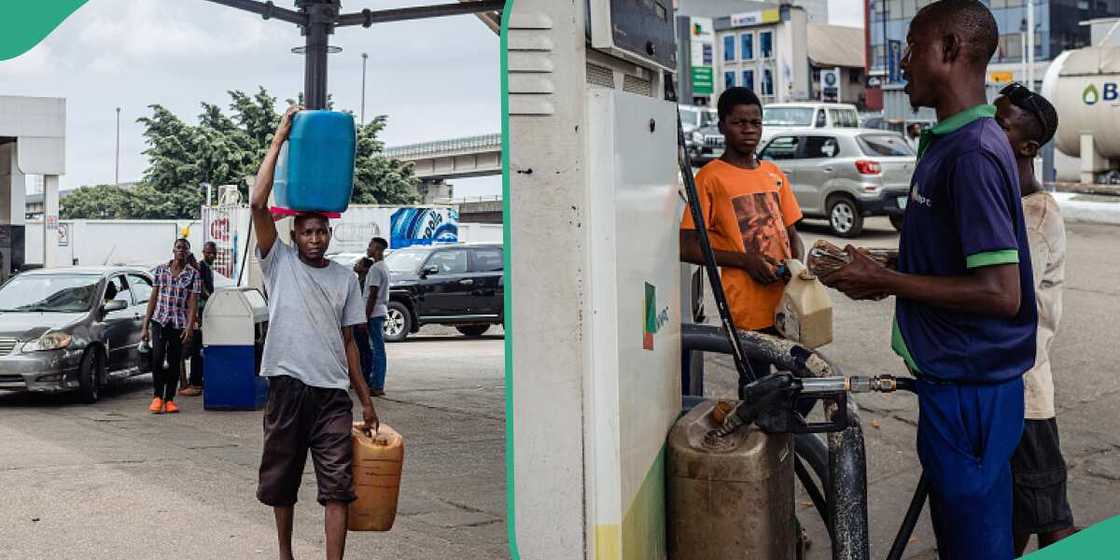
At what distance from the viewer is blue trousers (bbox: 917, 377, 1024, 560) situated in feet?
11.1

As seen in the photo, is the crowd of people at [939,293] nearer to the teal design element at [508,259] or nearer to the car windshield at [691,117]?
the teal design element at [508,259]

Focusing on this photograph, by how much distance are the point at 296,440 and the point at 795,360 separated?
217cm

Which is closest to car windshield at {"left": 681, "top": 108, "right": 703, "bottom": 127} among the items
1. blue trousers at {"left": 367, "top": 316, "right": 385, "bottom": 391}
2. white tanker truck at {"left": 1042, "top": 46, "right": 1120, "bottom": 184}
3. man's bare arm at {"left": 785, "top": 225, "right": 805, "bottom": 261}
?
white tanker truck at {"left": 1042, "top": 46, "right": 1120, "bottom": 184}

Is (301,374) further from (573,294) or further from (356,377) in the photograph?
(573,294)

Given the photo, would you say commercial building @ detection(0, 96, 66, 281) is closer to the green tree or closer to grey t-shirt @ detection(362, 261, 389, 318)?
grey t-shirt @ detection(362, 261, 389, 318)

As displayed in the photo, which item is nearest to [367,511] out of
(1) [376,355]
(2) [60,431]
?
(2) [60,431]

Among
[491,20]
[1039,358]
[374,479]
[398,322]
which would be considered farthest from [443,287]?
[1039,358]

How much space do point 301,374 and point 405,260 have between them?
57.0 ft

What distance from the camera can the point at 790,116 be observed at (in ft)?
101

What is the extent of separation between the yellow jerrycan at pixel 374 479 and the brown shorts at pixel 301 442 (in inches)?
1.9

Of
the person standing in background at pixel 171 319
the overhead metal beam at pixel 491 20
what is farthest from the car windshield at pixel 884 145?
the person standing in background at pixel 171 319

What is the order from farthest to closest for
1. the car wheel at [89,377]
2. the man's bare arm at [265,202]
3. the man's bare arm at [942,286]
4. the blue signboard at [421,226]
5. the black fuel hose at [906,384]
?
the blue signboard at [421,226], the car wheel at [89,377], the man's bare arm at [265,202], the black fuel hose at [906,384], the man's bare arm at [942,286]

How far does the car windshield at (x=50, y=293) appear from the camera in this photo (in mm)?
14438

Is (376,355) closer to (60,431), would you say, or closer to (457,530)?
(60,431)
